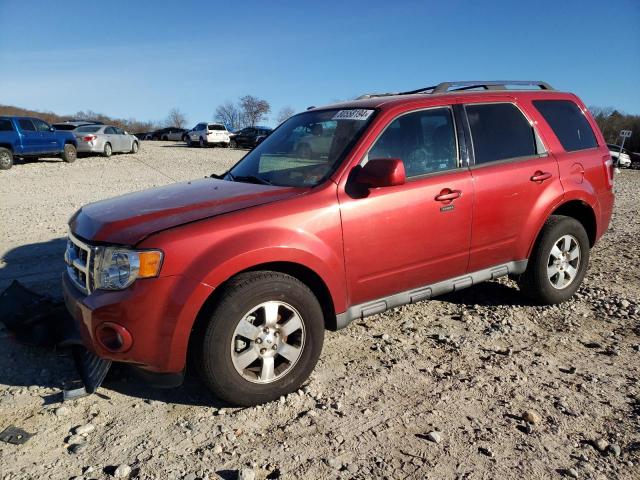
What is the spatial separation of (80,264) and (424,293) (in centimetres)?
239

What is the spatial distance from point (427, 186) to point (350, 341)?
1.37 meters

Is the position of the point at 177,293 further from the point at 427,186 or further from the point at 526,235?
the point at 526,235

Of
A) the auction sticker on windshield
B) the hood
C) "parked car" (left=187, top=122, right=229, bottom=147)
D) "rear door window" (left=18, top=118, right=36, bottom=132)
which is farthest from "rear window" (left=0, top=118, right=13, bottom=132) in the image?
the auction sticker on windshield

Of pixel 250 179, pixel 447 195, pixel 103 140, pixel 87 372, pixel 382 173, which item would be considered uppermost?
pixel 382 173

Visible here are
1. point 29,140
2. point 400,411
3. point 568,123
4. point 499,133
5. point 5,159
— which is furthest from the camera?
point 29,140

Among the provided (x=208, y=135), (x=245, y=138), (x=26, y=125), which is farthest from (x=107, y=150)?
(x=245, y=138)

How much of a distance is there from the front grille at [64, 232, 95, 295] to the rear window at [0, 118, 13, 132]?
17.7 meters

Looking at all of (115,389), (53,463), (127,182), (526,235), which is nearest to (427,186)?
(526,235)

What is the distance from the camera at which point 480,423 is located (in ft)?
9.10

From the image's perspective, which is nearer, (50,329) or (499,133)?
(50,329)

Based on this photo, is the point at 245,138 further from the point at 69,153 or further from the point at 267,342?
the point at 267,342

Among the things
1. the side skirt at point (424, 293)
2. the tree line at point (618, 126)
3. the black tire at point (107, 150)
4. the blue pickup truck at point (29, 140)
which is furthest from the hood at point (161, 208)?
the tree line at point (618, 126)

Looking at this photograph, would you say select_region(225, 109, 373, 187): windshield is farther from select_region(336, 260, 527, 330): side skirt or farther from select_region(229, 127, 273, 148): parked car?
select_region(229, 127, 273, 148): parked car

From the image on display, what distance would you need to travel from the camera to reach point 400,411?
2.91 meters
